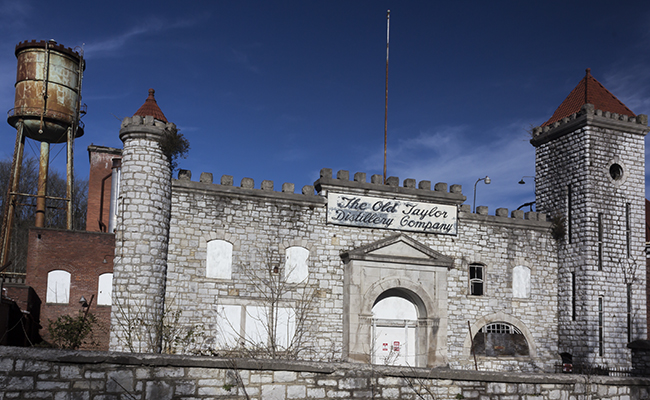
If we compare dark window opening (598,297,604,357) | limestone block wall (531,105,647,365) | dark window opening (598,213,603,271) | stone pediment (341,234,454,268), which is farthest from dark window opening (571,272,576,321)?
stone pediment (341,234,454,268)

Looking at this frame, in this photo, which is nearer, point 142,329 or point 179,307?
point 142,329

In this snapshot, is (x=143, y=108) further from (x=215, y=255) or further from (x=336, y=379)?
(x=336, y=379)

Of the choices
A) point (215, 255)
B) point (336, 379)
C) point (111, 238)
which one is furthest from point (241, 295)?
point (336, 379)

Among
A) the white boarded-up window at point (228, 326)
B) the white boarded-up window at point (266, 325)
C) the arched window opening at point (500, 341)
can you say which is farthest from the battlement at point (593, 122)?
the white boarded-up window at point (228, 326)

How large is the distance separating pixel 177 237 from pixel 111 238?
494 cm

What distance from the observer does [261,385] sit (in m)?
8.26

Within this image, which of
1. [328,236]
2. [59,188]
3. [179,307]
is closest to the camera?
[179,307]

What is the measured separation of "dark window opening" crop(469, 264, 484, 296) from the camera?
20.8 m

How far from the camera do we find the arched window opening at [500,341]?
20.5 meters

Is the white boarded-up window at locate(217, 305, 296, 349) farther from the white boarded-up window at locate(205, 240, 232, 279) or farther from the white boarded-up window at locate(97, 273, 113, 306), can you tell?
the white boarded-up window at locate(97, 273, 113, 306)

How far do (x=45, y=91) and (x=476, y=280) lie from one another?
20837 millimetres

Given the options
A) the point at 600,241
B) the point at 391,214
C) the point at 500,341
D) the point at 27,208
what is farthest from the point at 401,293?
the point at 27,208

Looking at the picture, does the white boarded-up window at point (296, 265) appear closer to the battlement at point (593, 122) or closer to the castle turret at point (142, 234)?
the castle turret at point (142, 234)

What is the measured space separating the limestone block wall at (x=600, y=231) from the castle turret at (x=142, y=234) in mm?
14568
